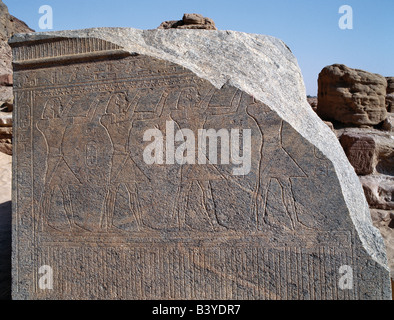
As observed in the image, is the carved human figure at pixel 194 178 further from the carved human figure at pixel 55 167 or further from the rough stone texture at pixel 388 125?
the rough stone texture at pixel 388 125

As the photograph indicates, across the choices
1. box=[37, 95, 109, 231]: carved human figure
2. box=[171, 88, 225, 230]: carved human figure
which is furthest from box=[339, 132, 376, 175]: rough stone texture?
box=[37, 95, 109, 231]: carved human figure

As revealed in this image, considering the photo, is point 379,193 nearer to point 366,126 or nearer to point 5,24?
point 366,126

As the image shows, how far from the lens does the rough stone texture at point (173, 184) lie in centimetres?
217

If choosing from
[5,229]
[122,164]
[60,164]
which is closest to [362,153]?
[122,164]

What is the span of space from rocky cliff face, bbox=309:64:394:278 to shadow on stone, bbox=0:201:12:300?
13.7ft

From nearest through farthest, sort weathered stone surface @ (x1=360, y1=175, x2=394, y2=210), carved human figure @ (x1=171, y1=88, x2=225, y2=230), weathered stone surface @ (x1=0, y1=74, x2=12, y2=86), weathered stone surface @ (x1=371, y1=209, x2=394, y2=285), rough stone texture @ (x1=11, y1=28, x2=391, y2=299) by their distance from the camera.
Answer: rough stone texture @ (x1=11, y1=28, x2=391, y2=299) < carved human figure @ (x1=171, y1=88, x2=225, y2=230) < weathered stone surface @ (x1=371, y1=209, x2=394, y2=285) < weathered stone surface @ (x1=360, y1=175, x2=394, y2=210) < weathered stone surface @ (x1=0, y1=74, x2=12, y2=86)

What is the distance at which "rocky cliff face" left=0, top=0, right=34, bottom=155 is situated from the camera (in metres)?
6.56

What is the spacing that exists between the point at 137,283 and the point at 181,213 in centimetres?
59

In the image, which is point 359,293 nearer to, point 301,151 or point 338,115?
point 301,151

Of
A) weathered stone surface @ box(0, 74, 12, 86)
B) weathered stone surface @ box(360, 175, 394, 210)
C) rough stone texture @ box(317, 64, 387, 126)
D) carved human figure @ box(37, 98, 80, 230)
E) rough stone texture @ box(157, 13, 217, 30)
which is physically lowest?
weathered stone surface @ box(360, 175, 394, 210)

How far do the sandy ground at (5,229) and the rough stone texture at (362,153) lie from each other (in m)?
4.19

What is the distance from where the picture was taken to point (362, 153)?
4543mm

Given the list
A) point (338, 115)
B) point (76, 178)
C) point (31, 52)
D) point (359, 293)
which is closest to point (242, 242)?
point (359, 293)

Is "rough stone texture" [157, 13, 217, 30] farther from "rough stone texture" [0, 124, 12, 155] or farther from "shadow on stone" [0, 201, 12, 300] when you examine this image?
"shadow on stone" [0, 201, 12, 300]
